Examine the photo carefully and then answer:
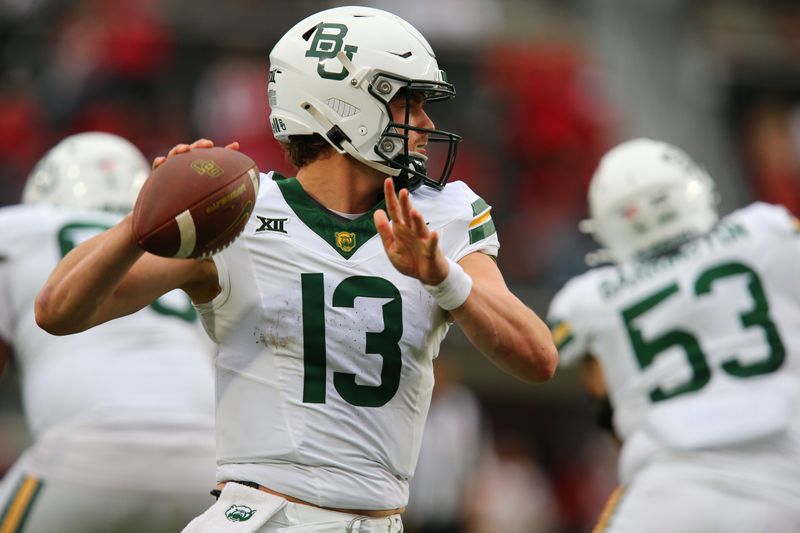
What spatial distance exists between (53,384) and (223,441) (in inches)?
66.8

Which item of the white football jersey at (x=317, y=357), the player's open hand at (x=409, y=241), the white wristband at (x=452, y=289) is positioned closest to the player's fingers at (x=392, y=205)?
the player's open hand at (x=409, y=241)

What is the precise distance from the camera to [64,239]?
4.87m

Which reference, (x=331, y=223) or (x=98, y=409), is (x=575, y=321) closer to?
(x=98, y=409)

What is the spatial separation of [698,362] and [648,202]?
87 cm

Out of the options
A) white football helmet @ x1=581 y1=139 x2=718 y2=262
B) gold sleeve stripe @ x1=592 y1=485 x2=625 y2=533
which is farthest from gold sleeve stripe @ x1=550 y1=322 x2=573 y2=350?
gold sleeve stripe @ x1=592 y1=485 x2=625 y2=533

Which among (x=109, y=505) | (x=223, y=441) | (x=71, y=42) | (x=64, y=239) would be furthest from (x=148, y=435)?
(x=71, y=42)

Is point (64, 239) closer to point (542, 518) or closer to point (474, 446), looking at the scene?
point (474, 446)

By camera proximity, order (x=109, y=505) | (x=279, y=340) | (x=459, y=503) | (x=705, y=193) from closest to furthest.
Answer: (x=279, y=340) < (x=109, y=505) < (x=705, y=193) < (x=459, y=503)

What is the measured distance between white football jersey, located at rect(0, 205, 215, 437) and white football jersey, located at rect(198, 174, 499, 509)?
1.54 meters

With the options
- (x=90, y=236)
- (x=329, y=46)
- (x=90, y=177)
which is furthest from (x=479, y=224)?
(x=90, y=177)

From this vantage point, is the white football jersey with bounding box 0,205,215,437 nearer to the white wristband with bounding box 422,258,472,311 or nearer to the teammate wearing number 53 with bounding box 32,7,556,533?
the teammate wearing number 53 with bounding box 32,7,556,533

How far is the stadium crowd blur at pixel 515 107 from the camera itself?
10.4 meters

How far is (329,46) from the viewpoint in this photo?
11.1 feet

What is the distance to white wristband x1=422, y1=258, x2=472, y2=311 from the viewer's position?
2.98 m
